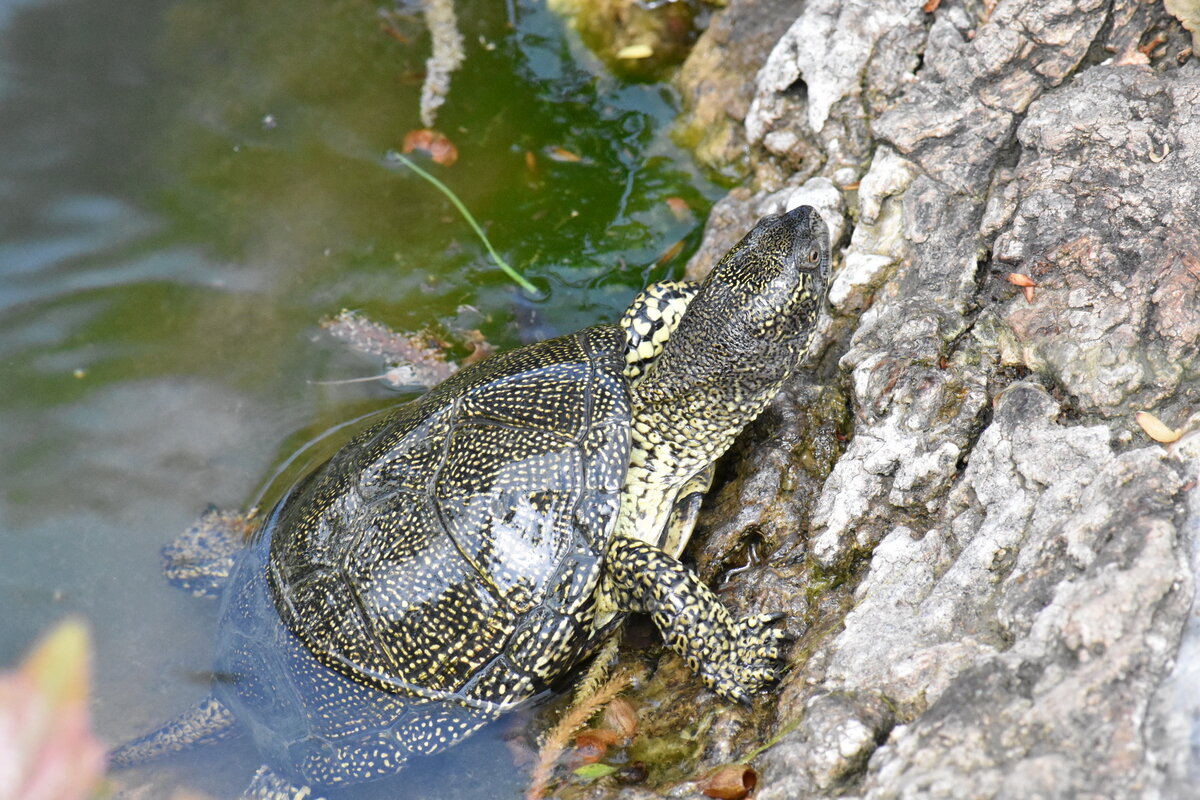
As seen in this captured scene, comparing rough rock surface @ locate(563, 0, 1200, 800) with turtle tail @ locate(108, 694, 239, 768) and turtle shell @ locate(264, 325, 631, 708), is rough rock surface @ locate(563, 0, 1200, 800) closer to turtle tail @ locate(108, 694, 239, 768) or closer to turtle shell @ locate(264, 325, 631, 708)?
turtle shell @ locate(264, 325, 631, 708)

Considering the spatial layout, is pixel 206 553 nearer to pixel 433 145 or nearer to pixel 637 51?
pixel 433 145

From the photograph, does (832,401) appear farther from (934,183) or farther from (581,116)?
(581,116)

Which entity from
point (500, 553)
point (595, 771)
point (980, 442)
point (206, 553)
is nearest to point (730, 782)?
point (595, 771)

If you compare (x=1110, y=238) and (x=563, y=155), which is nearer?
(x=1110, y=238)

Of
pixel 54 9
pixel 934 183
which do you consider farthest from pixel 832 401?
pixel 54 9

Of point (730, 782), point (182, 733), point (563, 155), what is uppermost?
point (563, 155)

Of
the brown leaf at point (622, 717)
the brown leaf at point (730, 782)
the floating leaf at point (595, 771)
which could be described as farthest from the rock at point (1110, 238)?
the floating leaf at point (595, 771)

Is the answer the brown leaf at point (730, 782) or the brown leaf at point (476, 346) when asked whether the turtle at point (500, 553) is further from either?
the brown leaf at point (476, 346)
